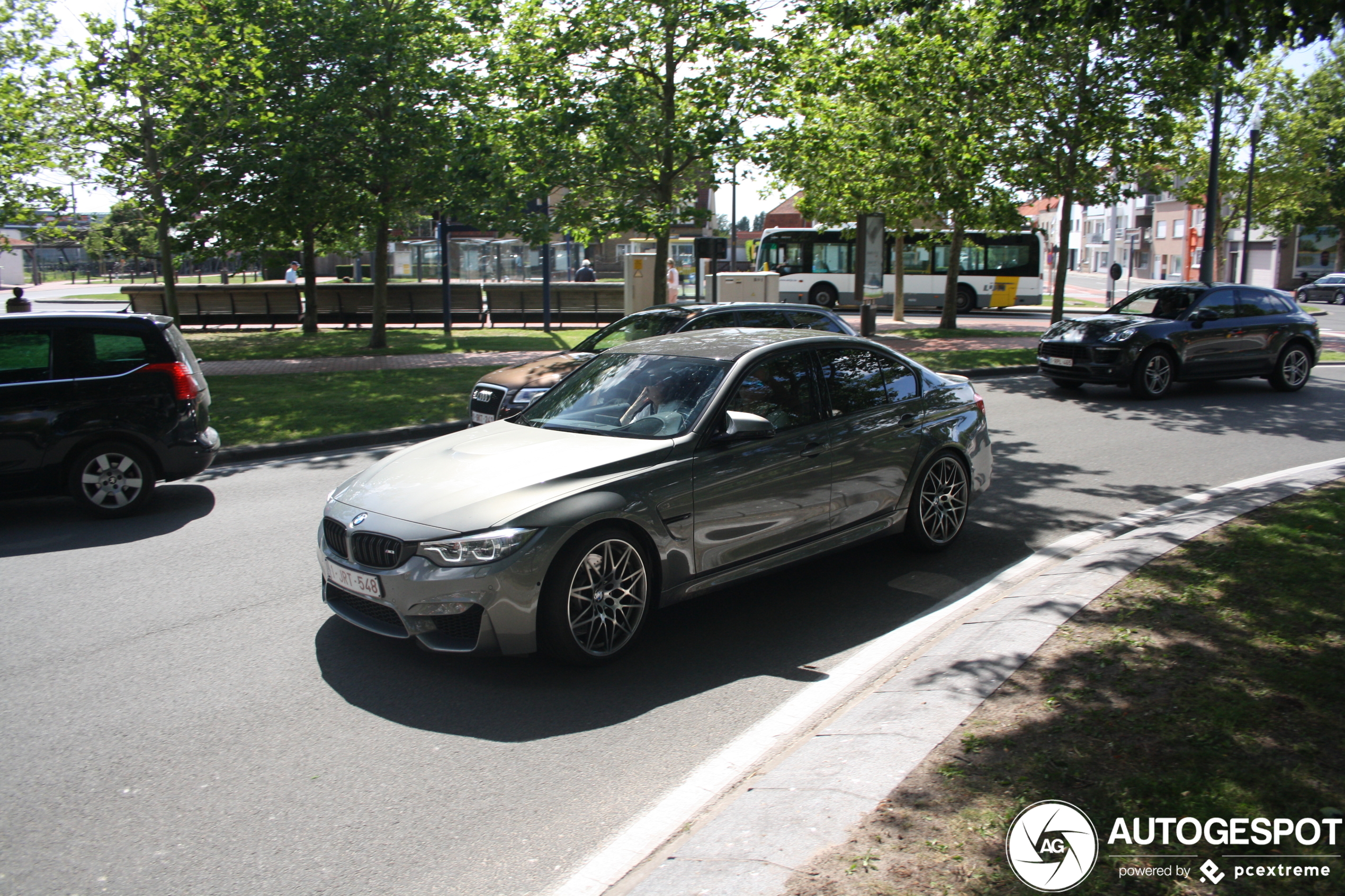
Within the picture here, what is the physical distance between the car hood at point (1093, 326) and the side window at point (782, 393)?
35.2 feet

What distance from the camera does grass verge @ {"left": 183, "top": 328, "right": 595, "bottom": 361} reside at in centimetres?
2098

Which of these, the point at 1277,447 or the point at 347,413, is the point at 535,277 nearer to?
the point at 347,413

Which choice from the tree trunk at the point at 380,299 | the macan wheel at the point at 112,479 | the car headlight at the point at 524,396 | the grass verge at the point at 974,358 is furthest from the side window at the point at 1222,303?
the tree trunk at the point at 380,299

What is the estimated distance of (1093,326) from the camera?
15.8 meters

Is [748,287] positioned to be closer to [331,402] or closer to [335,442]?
[331,402]

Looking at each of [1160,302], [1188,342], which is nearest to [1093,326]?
[1160,302]

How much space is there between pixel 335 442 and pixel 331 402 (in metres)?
2.64

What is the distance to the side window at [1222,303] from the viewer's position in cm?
1548

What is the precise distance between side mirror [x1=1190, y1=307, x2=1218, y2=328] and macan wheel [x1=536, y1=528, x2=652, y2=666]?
43.6 ft

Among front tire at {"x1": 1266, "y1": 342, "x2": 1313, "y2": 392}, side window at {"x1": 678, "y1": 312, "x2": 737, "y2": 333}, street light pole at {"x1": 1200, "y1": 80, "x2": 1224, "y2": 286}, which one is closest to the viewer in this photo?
side window at {"x1": 678, "y1": 312, "x2": 737, "y2": 333}

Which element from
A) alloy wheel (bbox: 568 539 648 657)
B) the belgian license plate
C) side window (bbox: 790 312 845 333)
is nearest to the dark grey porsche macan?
side window (bbox: 790 312 845 333)

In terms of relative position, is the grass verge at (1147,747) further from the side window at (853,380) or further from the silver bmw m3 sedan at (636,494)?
→ the side window at (853,380)

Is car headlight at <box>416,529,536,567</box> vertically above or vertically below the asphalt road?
above

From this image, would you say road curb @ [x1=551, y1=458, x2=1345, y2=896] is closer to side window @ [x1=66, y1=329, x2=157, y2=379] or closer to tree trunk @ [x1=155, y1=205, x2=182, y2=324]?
side window @ [x1=66, y1=329, x2=157, y2=379]
